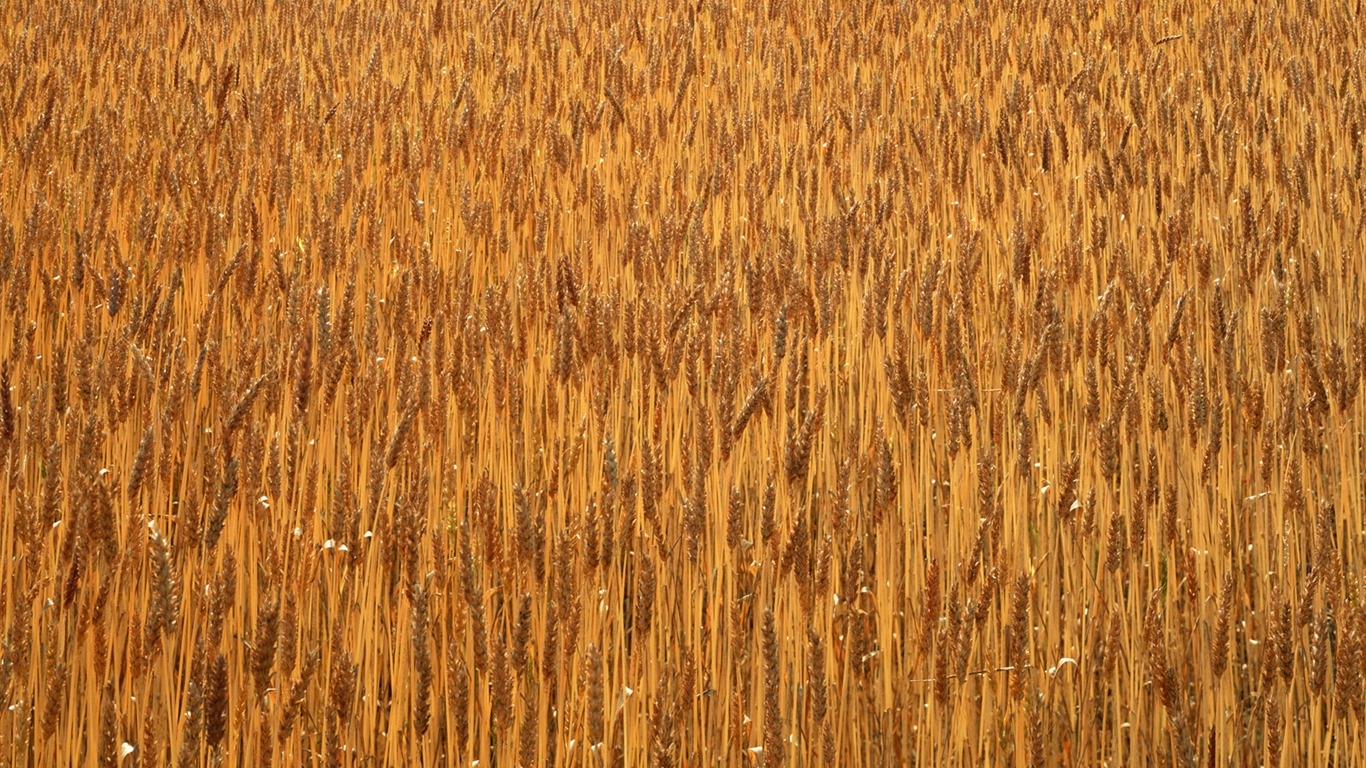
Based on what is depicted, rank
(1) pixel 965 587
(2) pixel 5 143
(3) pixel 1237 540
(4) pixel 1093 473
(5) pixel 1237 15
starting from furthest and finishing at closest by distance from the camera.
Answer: (5) pixel 1237 15 < (2) pixel 5 143 < (4) pixel 1093 473 < (3) pixel 1237 540 < (1) pixel 965 587

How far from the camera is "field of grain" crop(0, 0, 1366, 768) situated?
1.29 m

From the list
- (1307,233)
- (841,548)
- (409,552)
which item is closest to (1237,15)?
(1307,233)

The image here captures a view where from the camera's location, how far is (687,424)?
81.0 inches

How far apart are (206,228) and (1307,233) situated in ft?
7.93

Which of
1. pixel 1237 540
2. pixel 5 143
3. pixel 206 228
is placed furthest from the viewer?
pixel 5 143

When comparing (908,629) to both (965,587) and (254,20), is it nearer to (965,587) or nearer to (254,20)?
(965,587)

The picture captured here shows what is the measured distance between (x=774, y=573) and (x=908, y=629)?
0.17 metres

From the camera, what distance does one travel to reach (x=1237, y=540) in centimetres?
177

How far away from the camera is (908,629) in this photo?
1.49 metres

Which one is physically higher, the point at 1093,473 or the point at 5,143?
the point at 5,143

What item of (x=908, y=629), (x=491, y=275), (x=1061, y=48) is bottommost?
(x=908, y=629)

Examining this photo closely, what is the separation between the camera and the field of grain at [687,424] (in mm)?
1295

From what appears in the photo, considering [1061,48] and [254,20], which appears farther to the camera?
[254,20]

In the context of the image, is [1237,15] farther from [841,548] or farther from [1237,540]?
[841,548]
